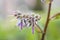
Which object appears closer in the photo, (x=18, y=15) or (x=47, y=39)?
(x=18, y=15)

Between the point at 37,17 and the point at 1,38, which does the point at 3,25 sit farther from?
the point at 37,17

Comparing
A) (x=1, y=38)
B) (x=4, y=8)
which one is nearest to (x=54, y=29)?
(x=1, y=38)

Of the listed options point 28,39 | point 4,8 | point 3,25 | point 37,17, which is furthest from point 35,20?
point 4,8

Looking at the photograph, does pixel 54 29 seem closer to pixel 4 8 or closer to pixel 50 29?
pixel 50 29

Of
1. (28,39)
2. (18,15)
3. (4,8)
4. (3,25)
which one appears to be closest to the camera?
(18,15)

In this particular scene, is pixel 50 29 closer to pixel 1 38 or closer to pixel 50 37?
pixel 50 37

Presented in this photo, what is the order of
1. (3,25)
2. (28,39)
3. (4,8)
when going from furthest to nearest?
(4,8) < (3,25) < (28,39)

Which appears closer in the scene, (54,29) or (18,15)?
(18,15)

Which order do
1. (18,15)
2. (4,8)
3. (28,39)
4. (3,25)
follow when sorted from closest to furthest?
(18,15), (28,39), (3,25), (4,8)
